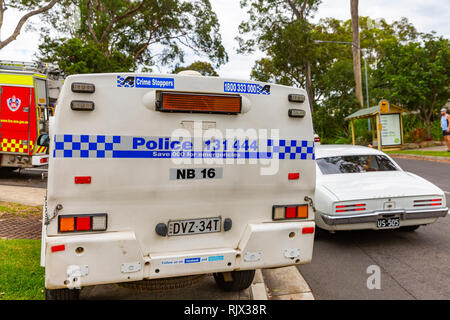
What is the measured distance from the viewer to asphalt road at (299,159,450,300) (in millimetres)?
4332

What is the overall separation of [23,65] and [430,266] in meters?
11.5

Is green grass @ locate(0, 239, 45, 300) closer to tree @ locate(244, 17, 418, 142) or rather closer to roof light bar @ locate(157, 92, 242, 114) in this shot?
roof light bar @ locate(157, 92, 242, 114)

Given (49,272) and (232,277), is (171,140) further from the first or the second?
(232,277)

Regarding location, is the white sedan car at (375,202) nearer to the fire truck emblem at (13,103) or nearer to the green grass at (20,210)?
the green grass at (20,210)

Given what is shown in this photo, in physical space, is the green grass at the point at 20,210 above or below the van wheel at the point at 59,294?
above

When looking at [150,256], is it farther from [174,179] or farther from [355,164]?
[355,164]

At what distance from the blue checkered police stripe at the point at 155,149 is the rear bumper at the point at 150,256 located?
630mm

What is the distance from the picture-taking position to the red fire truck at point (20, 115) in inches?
440

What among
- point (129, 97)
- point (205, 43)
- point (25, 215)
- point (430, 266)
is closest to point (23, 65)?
point (25, 215)

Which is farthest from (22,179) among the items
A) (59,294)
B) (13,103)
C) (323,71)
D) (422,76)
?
(323,71)

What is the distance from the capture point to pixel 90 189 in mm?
3248

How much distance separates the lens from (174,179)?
3.49 metres

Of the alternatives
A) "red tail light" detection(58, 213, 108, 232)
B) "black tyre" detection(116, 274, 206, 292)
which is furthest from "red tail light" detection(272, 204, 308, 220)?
"red tail light" detection(58, 213, 108, 232)

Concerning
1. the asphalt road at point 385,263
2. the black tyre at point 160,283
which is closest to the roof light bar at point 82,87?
the black tyre at point 160,283
